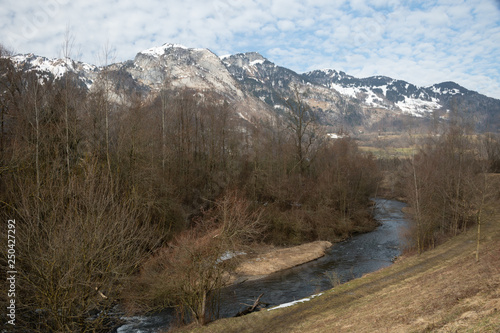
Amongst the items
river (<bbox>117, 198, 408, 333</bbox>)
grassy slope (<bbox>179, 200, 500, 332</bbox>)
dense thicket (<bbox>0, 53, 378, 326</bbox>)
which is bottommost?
river (<bbox>117, 198, 408, 333</bbox>)

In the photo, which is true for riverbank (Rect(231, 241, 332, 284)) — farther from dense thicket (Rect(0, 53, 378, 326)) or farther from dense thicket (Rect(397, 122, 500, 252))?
dense thicket (Rect(397, 122, 500, 252))

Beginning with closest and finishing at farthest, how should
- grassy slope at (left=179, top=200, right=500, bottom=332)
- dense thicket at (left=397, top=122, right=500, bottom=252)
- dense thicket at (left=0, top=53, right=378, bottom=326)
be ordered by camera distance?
grassy slope at (left=179, top=200, right=500, bottom=332), dense thicket at (left=0, top=53, right=378, bottom=326), dense thicket at (left=397, top=122, right=500, bottom=252)

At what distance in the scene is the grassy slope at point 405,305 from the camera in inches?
372

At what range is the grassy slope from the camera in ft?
31.0

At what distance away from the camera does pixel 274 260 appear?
1205 inches

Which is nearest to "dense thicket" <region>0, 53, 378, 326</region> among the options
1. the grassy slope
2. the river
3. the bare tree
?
the bare tree

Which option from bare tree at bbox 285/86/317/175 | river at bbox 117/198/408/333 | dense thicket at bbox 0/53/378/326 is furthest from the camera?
bare tree at bbox 285/86/317/175

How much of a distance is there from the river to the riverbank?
2.68 ft

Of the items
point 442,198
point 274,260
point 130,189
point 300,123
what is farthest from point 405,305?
point 300,123

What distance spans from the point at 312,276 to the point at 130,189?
17.0m

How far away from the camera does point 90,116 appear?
26.8 meters

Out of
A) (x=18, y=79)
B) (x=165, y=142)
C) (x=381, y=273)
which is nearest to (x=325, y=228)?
(x=381, y=273)

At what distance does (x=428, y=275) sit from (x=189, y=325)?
13133mm

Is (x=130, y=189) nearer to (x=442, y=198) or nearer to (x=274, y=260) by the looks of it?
(x=274, y=260)
